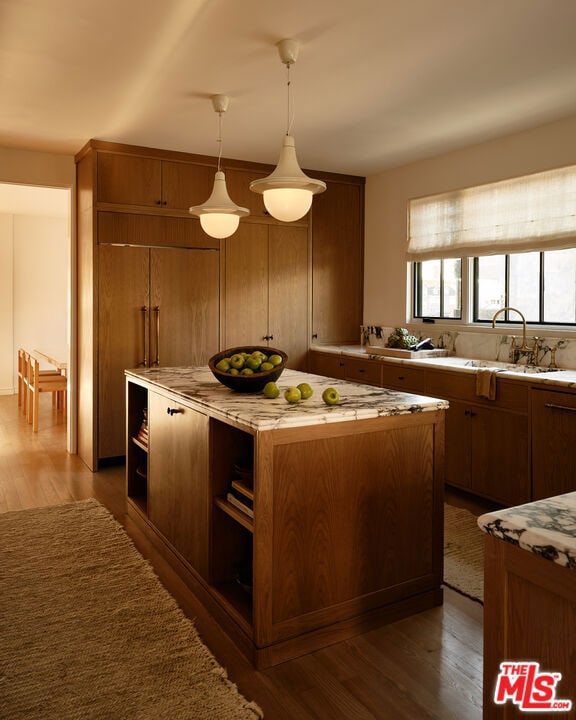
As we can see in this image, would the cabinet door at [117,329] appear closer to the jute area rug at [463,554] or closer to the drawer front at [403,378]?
the drawer front at [403,378]

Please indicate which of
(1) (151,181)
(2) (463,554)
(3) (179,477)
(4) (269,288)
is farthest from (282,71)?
(2) (463,554)

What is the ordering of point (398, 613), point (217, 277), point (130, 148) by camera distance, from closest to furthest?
point (398, 613), point (130, 148), point (217, 277)

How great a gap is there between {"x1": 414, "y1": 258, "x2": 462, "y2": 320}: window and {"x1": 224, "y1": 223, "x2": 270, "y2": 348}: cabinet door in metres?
1.38

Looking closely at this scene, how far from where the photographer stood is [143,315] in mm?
4863

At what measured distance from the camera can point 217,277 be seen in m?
5.16

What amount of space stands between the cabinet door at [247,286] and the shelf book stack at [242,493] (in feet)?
9.34

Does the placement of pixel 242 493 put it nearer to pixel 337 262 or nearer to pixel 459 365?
pixel 459 365

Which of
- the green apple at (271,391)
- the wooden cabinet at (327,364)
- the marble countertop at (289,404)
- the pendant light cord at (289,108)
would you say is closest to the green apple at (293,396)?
the marble countertop at (289,404)

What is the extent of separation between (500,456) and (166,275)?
9.48 ft

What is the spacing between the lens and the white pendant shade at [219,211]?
3301mm

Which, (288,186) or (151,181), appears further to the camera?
(151,181)

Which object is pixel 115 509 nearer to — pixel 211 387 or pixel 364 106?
pixel 211 387

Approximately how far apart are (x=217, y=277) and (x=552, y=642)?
4340 mm

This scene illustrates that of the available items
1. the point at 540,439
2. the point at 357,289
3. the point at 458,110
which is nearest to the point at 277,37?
the point at 458,110
